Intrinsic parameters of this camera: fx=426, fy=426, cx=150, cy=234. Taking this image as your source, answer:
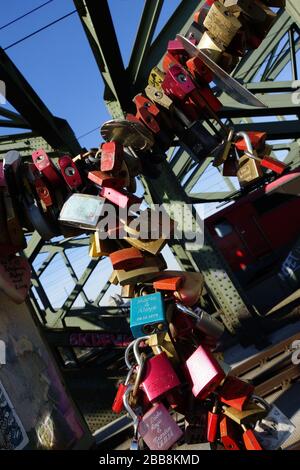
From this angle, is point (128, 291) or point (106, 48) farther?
point (106, 48)

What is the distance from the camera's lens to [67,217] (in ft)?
6.51

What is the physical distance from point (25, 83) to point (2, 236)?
A: 323cm

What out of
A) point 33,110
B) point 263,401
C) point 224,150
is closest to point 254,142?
point 224,150

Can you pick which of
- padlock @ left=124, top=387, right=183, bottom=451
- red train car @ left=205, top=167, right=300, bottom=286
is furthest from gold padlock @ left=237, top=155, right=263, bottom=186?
red train car @ left=205, top=167, right=300, bottom=286

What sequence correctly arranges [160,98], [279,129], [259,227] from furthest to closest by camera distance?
[259,227], [279,129], [160,98]

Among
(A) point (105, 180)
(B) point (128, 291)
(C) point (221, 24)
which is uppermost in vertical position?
(C) point (221, 24)

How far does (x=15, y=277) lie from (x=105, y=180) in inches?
24.5

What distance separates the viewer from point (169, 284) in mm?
1962

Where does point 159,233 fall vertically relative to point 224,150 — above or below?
below

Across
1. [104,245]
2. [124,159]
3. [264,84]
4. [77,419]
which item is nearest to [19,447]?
[77,419]

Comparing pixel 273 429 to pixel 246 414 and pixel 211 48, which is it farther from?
pixel 211 48

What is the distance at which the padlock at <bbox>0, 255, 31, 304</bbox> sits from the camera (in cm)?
190

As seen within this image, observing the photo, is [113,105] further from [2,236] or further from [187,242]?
[2,236]
